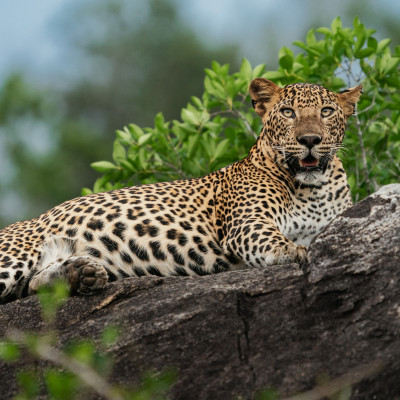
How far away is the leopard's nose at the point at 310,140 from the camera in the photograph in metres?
8.88

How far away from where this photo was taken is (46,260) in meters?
9.07

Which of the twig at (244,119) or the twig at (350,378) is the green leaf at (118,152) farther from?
the twig at (350,378)

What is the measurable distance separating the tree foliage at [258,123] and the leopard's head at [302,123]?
5.72ft

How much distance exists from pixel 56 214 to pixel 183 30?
216 ft

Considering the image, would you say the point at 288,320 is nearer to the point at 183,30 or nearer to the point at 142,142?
the point at 142,142

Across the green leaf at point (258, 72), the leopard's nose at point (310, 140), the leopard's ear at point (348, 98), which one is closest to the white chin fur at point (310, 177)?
the leopard's nose at point (310, 140)

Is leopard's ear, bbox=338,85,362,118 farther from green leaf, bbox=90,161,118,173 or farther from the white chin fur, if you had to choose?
green leaf, bbox=90,161,118,173

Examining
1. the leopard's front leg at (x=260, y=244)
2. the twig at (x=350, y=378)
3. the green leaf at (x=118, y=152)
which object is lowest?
the twig at (x=350, y=378)

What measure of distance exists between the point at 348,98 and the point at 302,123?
895 millimetres

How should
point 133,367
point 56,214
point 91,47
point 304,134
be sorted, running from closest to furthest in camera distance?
point 133,367 < point 304,134 < point 56,214 < point 91,47

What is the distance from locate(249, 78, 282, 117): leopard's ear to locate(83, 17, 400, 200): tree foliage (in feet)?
5.37

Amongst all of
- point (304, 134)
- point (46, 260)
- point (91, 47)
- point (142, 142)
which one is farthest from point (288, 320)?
point (91, 47)

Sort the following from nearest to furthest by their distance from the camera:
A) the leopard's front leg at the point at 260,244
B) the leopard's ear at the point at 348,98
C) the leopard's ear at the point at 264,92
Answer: the leopard's front leg at the point at 260,244 < the leopard's ear at the point at 348,98 < the leopard's ear at the point at 264,92

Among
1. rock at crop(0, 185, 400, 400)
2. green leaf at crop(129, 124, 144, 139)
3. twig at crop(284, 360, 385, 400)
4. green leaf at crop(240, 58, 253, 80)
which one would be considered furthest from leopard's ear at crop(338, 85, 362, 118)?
twig at crop(284, 360, 385, 400)
